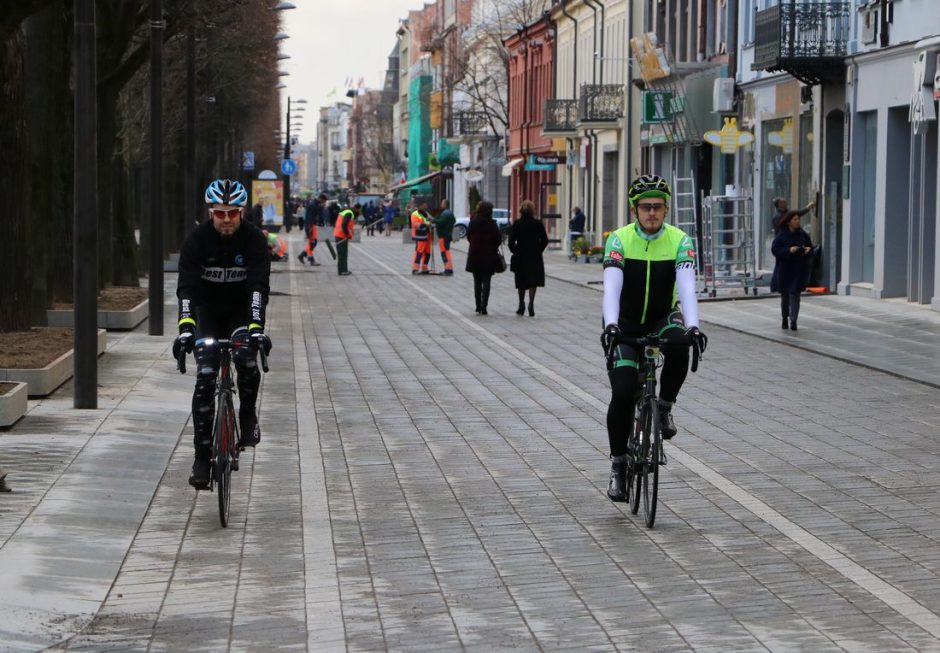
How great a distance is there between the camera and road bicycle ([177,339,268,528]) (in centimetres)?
937

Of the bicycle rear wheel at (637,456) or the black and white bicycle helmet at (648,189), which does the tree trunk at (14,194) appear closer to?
the black and white bicycle helmet at (648,189)

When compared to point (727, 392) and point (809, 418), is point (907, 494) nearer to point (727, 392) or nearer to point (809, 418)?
point (809, 418)

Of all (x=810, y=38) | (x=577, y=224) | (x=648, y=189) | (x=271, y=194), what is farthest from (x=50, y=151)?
(x=271, y=194)

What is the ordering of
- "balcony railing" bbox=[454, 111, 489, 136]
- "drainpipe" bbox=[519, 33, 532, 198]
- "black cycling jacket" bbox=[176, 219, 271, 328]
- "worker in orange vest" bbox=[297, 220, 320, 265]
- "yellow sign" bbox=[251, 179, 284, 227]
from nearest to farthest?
1. "black cycling jacket" bbox=[176, 219, 271, 328]
2. "worker in orange vest" bbox=[297, 220, 320, 265]
3. "yellow sign" bbox=[251, 179, 284, 227]
4. "drainpipe" bbox=[519, 33, 532, 198]
5. "balcony railing" bbox=[454, 111, 489, 136]

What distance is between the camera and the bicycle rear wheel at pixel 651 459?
932cm

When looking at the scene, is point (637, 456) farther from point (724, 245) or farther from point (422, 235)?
point (422, 235)

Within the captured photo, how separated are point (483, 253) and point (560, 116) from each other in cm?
3691

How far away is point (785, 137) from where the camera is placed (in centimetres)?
3756

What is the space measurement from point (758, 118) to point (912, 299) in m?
10.5

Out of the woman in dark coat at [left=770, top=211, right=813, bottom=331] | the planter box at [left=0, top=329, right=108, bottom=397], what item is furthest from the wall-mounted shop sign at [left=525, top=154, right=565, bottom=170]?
the planter box at [left=0, top=329, right=108, bottom=397]

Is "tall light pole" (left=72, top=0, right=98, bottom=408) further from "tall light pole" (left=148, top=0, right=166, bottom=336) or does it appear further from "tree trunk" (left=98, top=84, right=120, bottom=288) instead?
"tree trunk" (left=98, top=84, right=120, bottom=288)

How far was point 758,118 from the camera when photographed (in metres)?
39.7

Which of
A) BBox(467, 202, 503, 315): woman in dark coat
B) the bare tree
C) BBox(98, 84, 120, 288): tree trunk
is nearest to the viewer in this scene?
BBox(98, 84, 120, 288): tree trunk

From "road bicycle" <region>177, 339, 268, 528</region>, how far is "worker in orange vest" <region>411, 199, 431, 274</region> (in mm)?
31458
